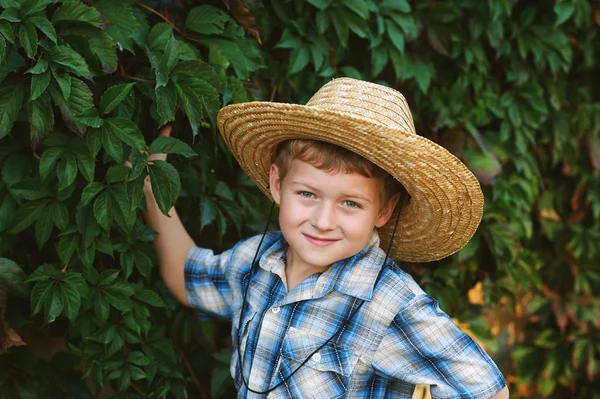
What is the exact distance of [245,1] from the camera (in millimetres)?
1946

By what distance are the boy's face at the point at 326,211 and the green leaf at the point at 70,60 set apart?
50 cm

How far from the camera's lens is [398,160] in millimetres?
1540

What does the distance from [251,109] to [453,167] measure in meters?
0.46

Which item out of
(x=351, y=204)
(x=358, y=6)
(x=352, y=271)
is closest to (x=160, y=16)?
(x=358, y=6)

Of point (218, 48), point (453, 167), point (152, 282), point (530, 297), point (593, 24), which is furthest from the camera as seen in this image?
point (530, 297)

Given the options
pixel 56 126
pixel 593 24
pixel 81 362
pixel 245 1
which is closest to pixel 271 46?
pixel 245 1

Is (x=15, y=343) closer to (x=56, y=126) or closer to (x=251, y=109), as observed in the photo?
(x=56, y=126)

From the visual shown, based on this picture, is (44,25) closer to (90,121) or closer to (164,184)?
(90,121)

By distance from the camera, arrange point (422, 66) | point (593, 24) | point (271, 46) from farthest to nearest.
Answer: point (593, 24), point (422, 66), point (271, 46)

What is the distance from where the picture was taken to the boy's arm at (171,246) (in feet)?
6.29

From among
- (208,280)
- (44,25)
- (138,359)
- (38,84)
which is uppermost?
(44,25)

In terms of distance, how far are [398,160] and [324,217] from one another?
21 cm

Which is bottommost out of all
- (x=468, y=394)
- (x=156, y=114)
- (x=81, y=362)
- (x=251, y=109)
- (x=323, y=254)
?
(x=81, y=362)

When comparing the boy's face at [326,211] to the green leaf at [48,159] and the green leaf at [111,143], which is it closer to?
the green leaf at [111,143]
